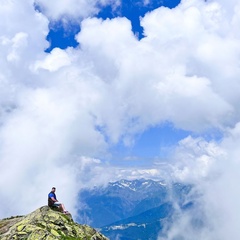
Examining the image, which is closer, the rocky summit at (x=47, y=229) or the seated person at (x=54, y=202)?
the rocky summit at (x=47, y=229)

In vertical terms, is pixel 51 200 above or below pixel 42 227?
above

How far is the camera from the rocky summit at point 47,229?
5481 cm

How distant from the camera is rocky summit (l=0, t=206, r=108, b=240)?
180 ft

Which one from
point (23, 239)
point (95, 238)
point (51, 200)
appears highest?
point (51, 200)

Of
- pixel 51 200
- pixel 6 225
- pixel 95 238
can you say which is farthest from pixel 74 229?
pixel 6 225

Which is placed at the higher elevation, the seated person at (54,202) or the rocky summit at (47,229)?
the seated person at (54,202)

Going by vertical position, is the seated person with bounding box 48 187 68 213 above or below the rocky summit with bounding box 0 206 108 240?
above

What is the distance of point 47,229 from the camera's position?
185ft

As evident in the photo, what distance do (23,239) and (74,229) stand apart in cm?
859

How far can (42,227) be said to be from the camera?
56.7m

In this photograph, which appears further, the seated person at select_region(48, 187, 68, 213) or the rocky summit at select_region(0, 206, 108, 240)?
the seated person at select_region(48, 187, 68, 213)

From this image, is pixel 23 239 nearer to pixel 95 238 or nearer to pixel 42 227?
pixel 42 227

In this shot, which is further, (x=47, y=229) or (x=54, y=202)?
(x=54, y=202)

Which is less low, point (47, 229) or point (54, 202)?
point (54, 202)
